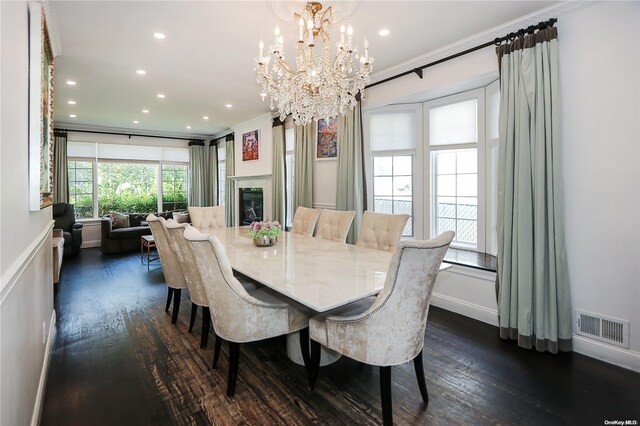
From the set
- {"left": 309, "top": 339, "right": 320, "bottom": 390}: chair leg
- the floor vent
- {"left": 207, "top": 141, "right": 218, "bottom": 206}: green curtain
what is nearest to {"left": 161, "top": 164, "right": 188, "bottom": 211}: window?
{"left": 207, "top": 141, "right": 218, "bottom": 206}: green curtain

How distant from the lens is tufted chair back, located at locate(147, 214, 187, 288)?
9.57 ft

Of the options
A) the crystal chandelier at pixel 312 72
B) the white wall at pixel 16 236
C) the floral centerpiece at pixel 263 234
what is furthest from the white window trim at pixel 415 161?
the white wall at pixel 16 236

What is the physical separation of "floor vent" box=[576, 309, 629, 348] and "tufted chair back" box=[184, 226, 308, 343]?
231 centimetres

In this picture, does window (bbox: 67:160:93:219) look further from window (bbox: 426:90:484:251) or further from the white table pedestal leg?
window (bbox: 426:90:484:251)

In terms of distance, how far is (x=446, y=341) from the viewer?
271 cm

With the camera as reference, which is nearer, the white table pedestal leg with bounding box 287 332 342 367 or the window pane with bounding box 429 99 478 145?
the white table pedestal leg with bounding box 287 332 342 367

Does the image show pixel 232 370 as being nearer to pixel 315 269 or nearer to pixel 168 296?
pixel 315 269

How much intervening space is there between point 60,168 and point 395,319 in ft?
26.4

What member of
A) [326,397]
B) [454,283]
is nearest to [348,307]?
[326,397]

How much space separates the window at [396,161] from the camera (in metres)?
4.11

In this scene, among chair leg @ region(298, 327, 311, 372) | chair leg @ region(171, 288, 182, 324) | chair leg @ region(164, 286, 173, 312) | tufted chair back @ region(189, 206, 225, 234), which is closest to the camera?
chair leg @ region(298, 327, 311, 372)

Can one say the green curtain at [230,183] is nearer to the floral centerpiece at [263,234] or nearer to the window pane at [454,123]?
the floral centerpiece at [263,234]

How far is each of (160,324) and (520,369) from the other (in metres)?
3.08

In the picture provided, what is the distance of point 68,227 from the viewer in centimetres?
630
